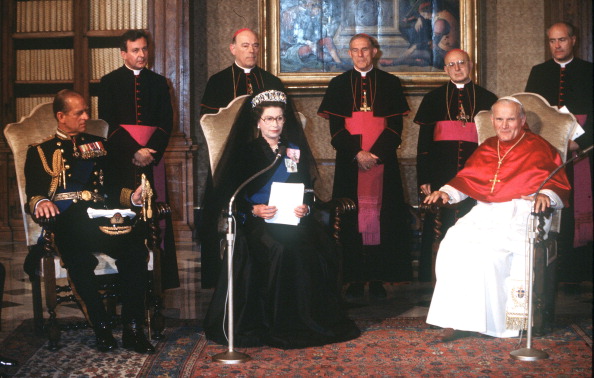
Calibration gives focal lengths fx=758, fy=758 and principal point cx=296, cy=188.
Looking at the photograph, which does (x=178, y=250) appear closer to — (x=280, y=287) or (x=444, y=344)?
(x=280, y=287)

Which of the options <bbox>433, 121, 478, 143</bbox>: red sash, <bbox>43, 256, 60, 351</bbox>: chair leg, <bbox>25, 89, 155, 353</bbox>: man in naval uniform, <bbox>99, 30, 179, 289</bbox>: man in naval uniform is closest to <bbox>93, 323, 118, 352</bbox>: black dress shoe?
<bbox>25, 89, 155, 353</bbox>: man in naval uniform

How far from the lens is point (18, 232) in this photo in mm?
7895

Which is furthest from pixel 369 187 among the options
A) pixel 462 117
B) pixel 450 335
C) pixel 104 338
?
pixel 104 338

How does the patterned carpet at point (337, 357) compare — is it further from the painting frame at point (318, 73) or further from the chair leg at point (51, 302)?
the painting frame at point (318, 73)

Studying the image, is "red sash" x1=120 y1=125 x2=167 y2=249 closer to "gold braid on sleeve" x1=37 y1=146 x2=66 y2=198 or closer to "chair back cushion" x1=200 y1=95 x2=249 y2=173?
"chair back cushion" x1=200 y1=95 x2=249 y2=173

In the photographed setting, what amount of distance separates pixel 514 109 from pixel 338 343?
5.53 ft

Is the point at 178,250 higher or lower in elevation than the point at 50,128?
lower

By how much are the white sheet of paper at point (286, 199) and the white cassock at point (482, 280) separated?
84cm

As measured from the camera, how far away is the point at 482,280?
13.1 feet

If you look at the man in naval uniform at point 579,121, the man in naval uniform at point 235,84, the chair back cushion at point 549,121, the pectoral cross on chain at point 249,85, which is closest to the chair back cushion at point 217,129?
the man in naval uniform at point 235,84

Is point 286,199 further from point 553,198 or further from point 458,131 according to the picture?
point 458,131

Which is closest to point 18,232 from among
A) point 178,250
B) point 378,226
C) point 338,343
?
point 178,250

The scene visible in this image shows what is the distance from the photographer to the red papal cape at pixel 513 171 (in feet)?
14.4

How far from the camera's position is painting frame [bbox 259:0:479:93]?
7453 millimetres
